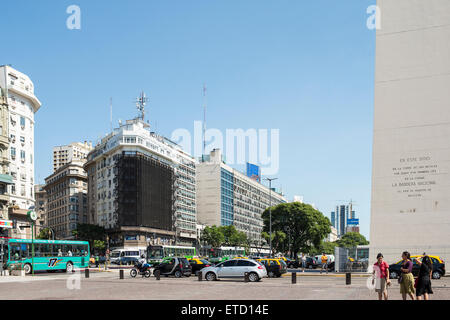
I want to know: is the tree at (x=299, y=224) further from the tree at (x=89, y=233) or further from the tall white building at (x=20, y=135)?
the tall white building at (x=20, y=135)

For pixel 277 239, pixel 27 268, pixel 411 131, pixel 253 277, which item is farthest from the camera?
pixel 277 239

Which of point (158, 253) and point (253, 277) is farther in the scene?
point (158, 253)

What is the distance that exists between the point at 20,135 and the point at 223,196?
69854 millimetres

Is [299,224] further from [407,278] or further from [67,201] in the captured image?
[407,278]

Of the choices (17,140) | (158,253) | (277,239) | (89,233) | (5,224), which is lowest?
(277,239)

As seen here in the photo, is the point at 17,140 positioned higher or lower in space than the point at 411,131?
higher

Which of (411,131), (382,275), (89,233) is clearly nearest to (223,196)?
(89,233)

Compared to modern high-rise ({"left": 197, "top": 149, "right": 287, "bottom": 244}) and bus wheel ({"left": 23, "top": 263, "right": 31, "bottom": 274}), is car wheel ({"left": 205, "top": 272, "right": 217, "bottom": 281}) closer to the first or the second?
bus wheel ({"left": 23, "top": 263, "right": 31, "bottom": 274})

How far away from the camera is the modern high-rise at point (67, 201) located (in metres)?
119

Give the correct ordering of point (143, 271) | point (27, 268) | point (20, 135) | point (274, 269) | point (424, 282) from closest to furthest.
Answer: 1. point (424, 282)
2. point (143, 271)
3. point (274, 269)
4. point (27, 268)
5. point (20, 135)

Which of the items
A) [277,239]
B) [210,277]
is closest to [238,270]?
[210,277]

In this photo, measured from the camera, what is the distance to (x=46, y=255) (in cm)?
4481

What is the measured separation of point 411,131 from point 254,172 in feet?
417

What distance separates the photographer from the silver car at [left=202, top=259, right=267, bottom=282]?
102ft
